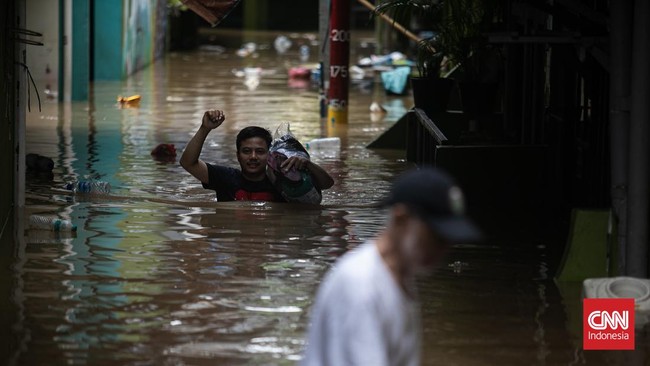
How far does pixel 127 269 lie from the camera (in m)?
8.88

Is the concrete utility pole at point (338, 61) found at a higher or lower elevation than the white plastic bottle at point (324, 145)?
higher

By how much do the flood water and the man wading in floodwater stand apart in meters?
0.20

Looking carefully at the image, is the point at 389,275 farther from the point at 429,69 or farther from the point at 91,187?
the point at 429,69

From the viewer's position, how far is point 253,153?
34.2 feet

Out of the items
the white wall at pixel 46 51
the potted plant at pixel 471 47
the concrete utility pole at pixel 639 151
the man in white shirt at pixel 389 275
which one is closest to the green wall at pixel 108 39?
the white wall at pixel 46 51

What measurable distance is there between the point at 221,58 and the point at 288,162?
2671cm

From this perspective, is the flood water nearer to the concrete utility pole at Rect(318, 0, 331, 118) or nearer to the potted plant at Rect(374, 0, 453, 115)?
the potted plant at Rect(374, 0, 453, 115)

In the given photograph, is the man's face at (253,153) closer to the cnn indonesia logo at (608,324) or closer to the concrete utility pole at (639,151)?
the concrete utility pole at (639,151)

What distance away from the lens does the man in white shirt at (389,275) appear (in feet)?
11.8

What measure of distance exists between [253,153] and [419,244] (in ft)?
22.4

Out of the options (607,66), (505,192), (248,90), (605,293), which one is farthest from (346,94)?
(605,293)

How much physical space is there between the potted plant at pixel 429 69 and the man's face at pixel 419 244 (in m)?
11.0

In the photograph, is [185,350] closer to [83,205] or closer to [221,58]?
[83,205]

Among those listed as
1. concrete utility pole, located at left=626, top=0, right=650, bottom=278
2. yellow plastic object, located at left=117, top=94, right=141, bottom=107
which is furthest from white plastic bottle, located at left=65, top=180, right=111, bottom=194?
yellow plastic object, located at left=117, top=94, right=141, bottom=107
